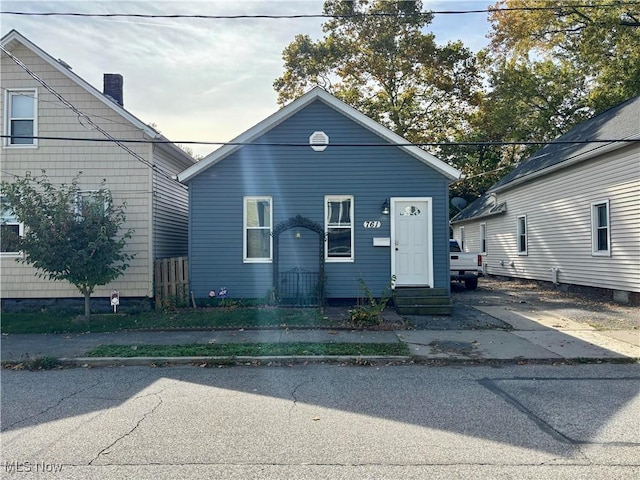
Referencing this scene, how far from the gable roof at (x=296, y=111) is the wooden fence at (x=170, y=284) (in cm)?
229

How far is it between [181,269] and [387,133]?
658 cm

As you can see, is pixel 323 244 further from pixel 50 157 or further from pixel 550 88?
pixel 550 88

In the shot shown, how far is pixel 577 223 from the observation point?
15289 mm

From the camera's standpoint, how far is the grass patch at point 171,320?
10.0m

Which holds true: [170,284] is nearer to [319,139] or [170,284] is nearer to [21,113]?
[319,139]

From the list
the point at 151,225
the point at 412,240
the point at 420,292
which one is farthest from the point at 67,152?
the point at 420,292

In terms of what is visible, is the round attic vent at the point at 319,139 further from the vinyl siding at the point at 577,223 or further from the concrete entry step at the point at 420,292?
the vinyl siding at the point at 577,223

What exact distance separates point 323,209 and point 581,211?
8721 millimetres

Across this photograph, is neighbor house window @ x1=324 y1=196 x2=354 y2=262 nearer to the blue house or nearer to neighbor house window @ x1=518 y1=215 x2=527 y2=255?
the blue house

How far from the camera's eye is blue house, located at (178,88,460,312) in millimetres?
12375

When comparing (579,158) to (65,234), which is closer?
(65,234)

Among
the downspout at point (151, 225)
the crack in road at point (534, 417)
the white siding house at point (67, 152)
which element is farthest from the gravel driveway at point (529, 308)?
the white siding house at point (67, 152)

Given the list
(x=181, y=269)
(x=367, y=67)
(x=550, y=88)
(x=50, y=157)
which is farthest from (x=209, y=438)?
(x=550, y=88)

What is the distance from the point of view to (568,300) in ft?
46.3
